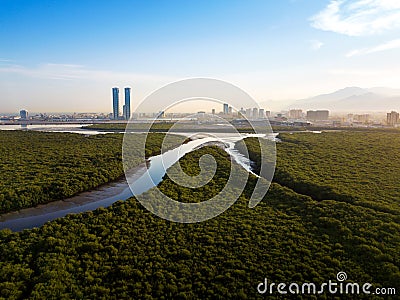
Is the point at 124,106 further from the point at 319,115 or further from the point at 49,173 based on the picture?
the point at 49,173

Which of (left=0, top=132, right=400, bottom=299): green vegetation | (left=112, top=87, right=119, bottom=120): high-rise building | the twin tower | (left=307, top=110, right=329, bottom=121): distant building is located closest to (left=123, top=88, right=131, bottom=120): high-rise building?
the twin tower

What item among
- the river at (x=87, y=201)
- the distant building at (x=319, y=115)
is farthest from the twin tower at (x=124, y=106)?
the river at (x=87, y=201)

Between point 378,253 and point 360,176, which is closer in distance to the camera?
point 378,253

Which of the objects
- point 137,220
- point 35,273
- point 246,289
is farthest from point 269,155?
point 35,273

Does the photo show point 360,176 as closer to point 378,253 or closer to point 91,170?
point 378,253

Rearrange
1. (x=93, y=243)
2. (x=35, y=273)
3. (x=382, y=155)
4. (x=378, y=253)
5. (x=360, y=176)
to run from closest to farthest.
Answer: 1. (x=35, y=273)
2. (x=378, y=253)
3. (x=93, y=243)
4. (x=360, y=176)
5. (x=382, y=155)

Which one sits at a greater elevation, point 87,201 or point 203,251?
point 87,201

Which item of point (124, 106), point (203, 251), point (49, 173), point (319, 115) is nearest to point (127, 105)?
point (124, 106)

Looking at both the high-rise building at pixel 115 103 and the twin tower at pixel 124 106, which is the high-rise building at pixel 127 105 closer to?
the twin tower at pixel 124 106
